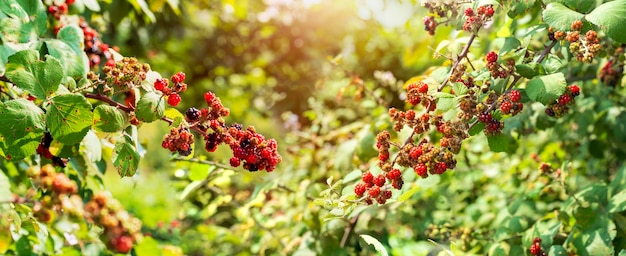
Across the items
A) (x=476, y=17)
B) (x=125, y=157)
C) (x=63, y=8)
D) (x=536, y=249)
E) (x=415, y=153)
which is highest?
(x=63, y=8)

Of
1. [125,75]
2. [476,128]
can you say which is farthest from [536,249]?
[125,75]

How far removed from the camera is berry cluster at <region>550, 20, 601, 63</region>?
1.53m

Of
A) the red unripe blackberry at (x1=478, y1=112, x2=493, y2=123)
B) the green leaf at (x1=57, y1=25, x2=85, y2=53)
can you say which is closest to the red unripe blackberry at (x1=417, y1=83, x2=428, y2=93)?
Result: the red unripe blackberry at (x1=478, y1=112, x2=493, y2=123)

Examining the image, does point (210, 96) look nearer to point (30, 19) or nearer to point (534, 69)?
point (30, 19)

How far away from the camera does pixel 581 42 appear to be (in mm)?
1600

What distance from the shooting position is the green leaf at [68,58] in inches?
69.5

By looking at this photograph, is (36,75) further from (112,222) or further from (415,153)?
(112,222)

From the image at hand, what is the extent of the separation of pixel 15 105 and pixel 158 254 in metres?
1.67

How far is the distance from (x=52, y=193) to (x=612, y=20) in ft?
6.68

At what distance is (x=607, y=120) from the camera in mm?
3010

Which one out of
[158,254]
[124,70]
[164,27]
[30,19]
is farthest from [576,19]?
[164,27]

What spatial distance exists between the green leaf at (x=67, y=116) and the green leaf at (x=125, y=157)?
0.29 feet

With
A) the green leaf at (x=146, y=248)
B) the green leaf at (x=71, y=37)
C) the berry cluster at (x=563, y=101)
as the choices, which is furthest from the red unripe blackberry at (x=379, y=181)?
the green leaf at (x=146, y=248)

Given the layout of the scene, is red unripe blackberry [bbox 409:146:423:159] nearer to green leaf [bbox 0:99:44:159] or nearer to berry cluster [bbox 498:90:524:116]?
berry cluster [bbox 498:90:524:116]
